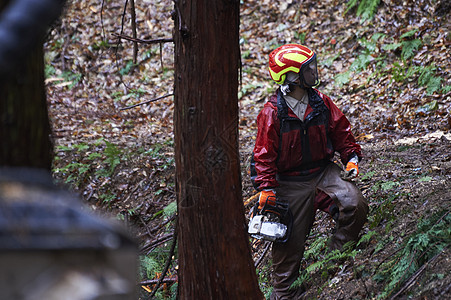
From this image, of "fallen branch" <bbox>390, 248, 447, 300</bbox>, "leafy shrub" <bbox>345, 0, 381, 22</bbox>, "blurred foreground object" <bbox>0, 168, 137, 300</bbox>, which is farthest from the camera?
"leafy shrub" <bbox>345, 0, 381, 22</bbox>

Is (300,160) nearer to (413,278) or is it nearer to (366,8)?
(413,278)

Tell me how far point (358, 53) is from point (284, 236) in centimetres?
837

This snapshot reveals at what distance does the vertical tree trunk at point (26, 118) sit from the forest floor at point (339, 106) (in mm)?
1680

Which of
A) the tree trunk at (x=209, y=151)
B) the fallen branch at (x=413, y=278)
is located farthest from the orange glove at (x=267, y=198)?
the fallen branch at (x=413, y=278)

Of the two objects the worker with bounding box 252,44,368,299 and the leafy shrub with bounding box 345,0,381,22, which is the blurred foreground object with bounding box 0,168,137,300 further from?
the leafy shrub with bounding box 345,0,381,22

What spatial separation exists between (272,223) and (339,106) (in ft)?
20.1

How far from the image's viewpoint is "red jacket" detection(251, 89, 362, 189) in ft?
14.3

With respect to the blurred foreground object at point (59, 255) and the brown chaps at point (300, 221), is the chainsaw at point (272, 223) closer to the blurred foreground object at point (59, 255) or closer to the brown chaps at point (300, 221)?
the brown chaps at point (300, 221)

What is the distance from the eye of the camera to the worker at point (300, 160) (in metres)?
4.36

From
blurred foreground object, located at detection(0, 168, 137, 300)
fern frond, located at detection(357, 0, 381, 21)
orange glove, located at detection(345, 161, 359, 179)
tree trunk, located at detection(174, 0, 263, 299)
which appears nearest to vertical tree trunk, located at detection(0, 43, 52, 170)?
blurred foreground object, located at detection(0, 168, 137, 300)

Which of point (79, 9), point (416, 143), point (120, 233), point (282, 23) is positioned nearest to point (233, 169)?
point (120, 233)

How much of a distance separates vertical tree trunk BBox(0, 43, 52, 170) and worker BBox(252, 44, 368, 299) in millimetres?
2666

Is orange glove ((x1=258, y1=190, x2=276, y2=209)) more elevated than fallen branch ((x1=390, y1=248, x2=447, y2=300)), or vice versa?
orange glove ((x1=258, y1=190, x2=276, y2=209))

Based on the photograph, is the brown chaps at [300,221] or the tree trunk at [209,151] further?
the brown chaps at [300,221]
